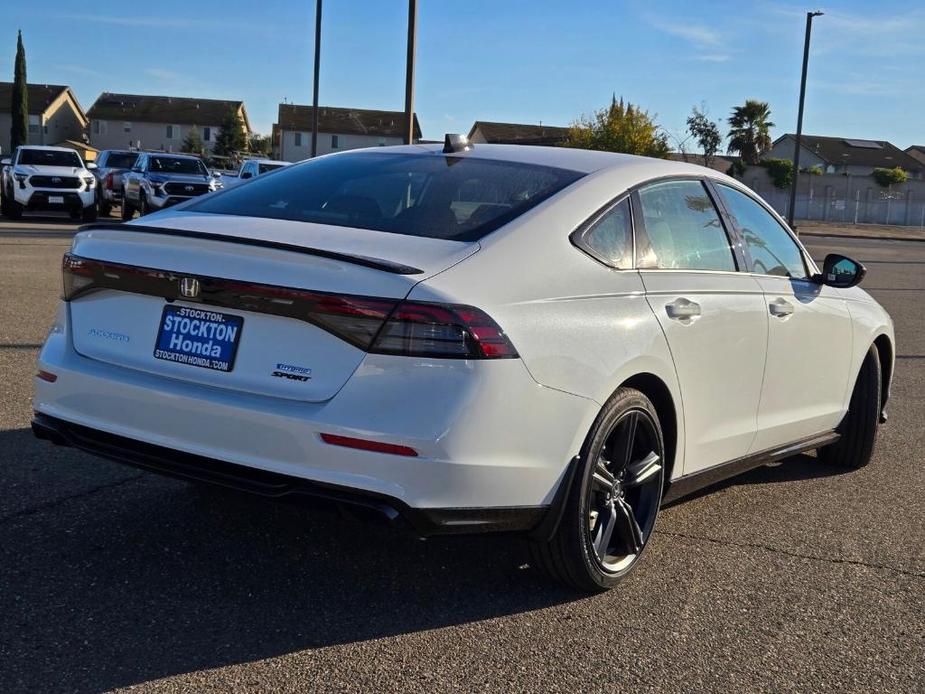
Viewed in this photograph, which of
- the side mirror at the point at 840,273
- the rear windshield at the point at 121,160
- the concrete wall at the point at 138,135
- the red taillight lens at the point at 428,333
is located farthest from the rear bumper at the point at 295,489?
the concrete wall at the point at 138,135

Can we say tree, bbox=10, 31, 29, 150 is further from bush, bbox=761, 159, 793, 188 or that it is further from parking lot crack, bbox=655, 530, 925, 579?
parking lot crack, bbox=655, 530, 925, 579

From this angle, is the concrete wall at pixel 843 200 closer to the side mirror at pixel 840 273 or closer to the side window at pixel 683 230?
the side mirror at pixel 840 273

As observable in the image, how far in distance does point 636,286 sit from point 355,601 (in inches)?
60.5

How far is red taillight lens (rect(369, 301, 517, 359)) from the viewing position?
334 cm

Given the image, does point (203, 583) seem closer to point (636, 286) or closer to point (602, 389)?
point (602, 389)

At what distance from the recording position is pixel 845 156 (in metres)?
96.1

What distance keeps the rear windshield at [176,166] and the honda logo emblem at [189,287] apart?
2221 cm

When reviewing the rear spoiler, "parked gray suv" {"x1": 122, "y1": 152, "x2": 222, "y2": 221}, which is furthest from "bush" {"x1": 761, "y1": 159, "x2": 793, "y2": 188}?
the rear spoiler

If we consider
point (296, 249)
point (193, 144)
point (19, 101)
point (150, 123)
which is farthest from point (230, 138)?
point (296, 249)

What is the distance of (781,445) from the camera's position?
17.3 ft

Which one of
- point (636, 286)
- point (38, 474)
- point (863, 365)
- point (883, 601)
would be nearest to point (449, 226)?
point (636, 286)

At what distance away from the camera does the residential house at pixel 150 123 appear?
98.8m

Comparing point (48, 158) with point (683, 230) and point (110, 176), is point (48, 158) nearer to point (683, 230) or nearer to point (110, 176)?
point (110, 176)

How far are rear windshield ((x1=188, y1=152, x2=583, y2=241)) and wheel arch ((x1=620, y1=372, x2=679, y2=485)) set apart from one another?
777 mm
